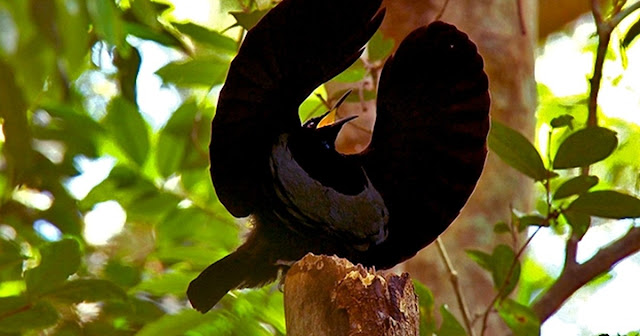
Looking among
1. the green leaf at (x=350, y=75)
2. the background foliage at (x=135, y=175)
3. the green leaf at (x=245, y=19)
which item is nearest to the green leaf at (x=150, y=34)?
the background foliage at (x=135, y=175)

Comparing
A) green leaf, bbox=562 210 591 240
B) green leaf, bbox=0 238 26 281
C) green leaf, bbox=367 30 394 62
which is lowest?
green leaf, bbox=562 210 591 240

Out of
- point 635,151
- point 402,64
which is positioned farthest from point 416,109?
point 635,151

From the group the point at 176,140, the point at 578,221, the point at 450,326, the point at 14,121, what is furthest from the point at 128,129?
the point at 14,121

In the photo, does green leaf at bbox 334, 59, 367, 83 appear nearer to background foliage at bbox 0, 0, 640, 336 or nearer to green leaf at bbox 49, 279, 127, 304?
background foliage at bbox 0, 0, 640, 336

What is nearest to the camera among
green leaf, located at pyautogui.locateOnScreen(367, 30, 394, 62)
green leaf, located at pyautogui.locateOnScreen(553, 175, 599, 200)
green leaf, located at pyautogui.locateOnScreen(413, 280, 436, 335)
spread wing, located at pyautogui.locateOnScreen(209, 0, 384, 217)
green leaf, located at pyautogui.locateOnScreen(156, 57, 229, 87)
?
spread wing, located at pyautogui.locateOnScreen(209, 0, 384, 217)

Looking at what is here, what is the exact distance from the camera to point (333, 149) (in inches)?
67.6

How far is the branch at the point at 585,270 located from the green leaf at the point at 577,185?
1.16 ft

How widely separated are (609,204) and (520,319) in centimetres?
33

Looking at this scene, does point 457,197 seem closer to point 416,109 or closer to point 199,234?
point 416,109

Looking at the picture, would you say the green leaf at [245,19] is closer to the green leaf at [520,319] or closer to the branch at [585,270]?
the green leaf at [520,319]

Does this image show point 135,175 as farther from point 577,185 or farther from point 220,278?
point 577,185

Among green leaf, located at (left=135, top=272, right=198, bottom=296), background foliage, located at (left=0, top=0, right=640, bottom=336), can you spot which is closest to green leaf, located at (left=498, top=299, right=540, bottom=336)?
background foliage, located at (left=0, top=0, right=640, bottom=336)

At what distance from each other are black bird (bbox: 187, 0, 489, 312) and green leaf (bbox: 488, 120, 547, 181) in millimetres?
237

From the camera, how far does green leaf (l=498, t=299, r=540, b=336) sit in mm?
2039
